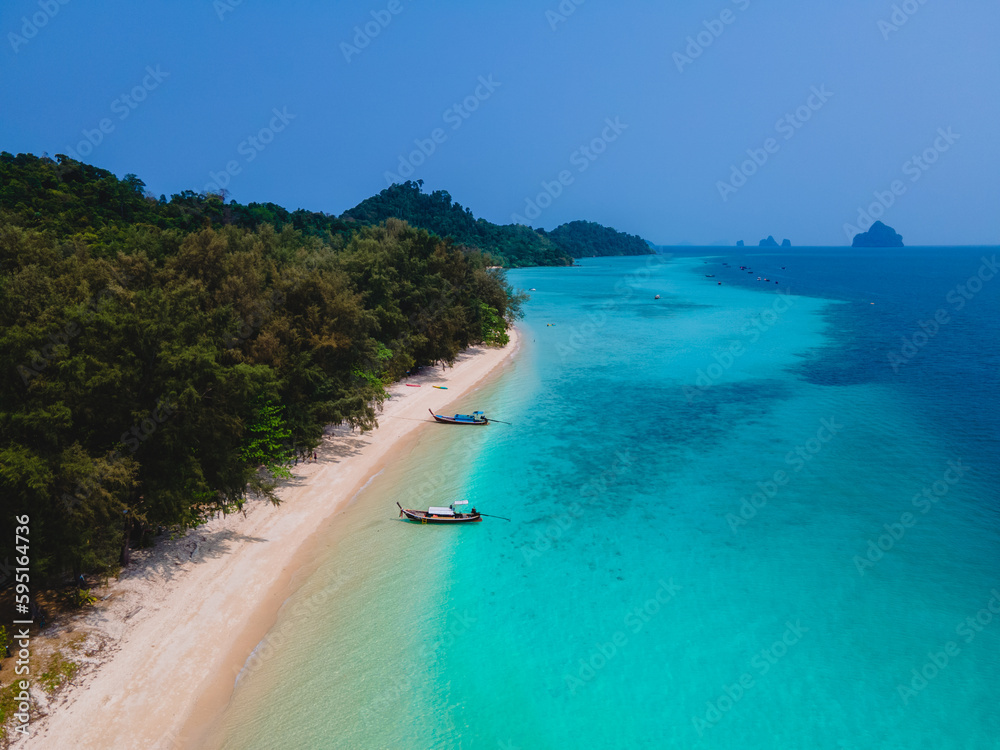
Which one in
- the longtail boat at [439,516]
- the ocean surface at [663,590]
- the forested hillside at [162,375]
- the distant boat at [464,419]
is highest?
the forested hillside at [162,375]

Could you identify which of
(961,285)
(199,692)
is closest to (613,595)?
(199,692)

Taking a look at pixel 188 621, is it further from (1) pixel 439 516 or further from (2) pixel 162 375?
(1) pixel 439 516

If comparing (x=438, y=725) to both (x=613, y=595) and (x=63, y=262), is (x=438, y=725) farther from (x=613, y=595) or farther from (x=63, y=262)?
(x=63, y=262)

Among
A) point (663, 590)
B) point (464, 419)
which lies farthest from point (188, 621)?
point (464, 419)

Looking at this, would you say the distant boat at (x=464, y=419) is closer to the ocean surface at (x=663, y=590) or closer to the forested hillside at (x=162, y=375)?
the ocean surface at (x=663, y=590)

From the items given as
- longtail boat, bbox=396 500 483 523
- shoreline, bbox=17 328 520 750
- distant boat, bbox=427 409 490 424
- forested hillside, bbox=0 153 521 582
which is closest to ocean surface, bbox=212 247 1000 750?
longtail boat, bbox=396 500 483 523

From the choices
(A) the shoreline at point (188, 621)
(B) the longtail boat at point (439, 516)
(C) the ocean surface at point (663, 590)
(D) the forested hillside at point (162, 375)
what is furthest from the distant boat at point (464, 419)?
(B) the longtail boat at point (439, 516)
